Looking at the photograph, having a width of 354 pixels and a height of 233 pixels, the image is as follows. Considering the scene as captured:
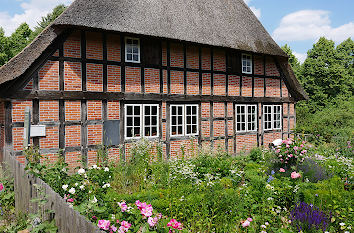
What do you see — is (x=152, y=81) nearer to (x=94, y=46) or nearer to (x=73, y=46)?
(x=94, y=46)

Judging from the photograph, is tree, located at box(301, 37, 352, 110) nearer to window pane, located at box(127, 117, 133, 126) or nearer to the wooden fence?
window pane, located at box(127, 117, 133, 126)

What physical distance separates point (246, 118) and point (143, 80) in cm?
473

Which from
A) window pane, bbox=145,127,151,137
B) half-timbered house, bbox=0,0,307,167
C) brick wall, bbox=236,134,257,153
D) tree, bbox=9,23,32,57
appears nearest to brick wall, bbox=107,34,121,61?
half-timbered house, bbox=0,0,307,167

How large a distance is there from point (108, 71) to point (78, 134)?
195cm

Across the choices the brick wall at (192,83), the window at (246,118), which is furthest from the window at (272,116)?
the brick wall at (192,83)

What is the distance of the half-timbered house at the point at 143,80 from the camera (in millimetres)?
6711

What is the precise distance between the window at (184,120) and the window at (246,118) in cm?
208

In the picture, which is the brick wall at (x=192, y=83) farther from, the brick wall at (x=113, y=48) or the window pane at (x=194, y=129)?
the brick wall at (x=113, y=48)

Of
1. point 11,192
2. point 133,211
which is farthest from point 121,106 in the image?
point 133,211

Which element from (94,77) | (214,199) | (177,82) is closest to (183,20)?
(177,82)

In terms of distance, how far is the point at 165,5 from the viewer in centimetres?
881

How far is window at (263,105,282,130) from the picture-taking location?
11.5 metres

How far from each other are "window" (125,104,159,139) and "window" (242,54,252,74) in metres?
4.29

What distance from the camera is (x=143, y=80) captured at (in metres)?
8.17
